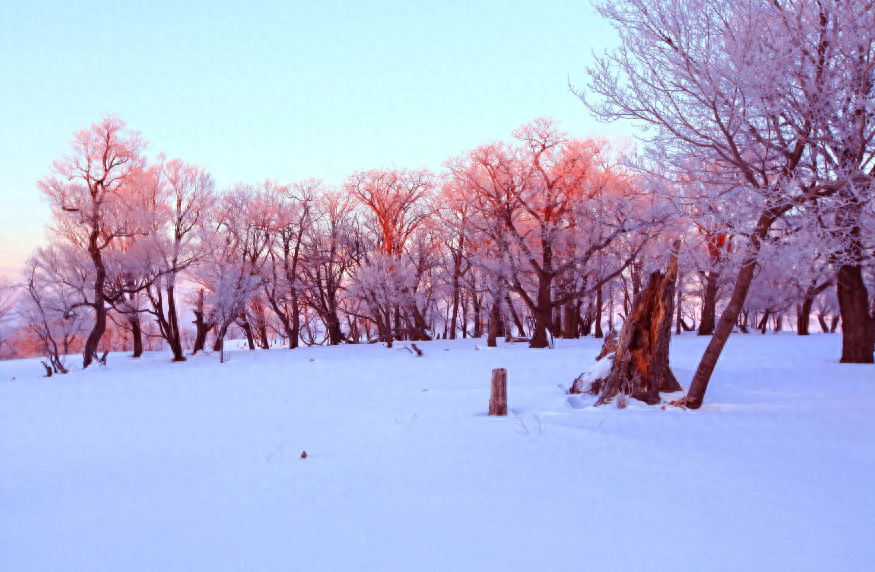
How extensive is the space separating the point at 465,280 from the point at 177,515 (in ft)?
84.5

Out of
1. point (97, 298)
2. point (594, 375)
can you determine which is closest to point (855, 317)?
point (594, 375)

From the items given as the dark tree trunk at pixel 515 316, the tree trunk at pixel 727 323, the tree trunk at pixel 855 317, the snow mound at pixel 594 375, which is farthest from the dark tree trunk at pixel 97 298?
the tree trunk at pixel 855 317

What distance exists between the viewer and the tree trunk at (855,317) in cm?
1280

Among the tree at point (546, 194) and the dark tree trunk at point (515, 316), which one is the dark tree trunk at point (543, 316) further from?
the dark tree trunk at point (515, 316)

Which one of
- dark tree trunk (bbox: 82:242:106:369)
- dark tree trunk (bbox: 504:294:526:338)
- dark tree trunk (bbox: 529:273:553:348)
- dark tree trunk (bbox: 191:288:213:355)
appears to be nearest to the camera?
dark tree trunk (bbox: 82:242:106:369)

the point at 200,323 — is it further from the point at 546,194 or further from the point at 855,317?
the point at 855,317

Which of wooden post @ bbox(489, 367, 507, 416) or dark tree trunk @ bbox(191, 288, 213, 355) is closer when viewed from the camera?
wooden post @ bbox(489, 367, 507, 416)

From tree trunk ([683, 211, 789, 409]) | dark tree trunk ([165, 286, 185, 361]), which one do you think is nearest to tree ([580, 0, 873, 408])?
tree trunk ([683, 211, 789, 409])

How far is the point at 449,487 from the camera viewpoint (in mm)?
4516

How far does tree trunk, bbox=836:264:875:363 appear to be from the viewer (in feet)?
42.0

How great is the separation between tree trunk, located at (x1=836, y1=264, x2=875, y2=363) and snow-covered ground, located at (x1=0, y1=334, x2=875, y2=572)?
5.27 m

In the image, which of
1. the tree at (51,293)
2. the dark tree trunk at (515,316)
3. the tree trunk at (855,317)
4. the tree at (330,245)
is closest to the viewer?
the tree trunk at (855,317)

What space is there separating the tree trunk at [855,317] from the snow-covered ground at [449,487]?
5271 mm

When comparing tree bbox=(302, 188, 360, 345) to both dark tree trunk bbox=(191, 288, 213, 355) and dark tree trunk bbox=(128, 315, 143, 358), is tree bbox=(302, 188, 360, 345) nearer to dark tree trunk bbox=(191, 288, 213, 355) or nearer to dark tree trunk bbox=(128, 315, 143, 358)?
dark tree trunk bbox=(191, 288, 213, 355)
